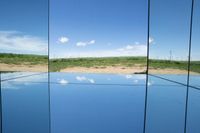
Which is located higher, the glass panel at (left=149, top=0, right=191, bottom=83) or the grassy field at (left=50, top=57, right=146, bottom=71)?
the glass panel at (left=149, top=0, right=191, bottom=83)

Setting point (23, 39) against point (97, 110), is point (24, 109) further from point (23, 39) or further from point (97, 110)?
point (23, 39)

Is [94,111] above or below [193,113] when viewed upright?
below

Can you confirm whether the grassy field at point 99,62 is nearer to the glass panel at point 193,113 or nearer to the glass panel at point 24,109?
the glass panel at point 24,109

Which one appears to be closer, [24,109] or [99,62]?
[24,109]

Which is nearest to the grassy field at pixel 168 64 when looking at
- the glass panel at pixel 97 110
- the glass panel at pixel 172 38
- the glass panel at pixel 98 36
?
the glass panel at pixel 172 38

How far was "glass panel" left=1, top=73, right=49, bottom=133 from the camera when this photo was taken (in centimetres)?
223

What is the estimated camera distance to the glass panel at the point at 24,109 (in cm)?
223

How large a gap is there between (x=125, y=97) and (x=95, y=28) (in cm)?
1482

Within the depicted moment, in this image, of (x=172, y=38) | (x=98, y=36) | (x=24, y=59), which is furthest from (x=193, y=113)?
(x=98, y=36)

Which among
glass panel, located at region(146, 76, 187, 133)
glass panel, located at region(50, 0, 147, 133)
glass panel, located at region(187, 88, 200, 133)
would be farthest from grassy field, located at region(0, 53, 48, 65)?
glass panel, located at region(187, 88, 200, 133)

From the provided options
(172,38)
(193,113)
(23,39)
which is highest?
(172,38)

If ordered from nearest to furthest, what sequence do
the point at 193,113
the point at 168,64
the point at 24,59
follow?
the point at 193,113 → the point at 24,59 → the point at 168,64

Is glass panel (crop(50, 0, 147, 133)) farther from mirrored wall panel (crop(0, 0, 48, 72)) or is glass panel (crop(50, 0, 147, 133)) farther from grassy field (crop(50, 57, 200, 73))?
mirrored wall panel (crop(0, 0, 48, 72))

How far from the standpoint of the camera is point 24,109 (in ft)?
9.18
